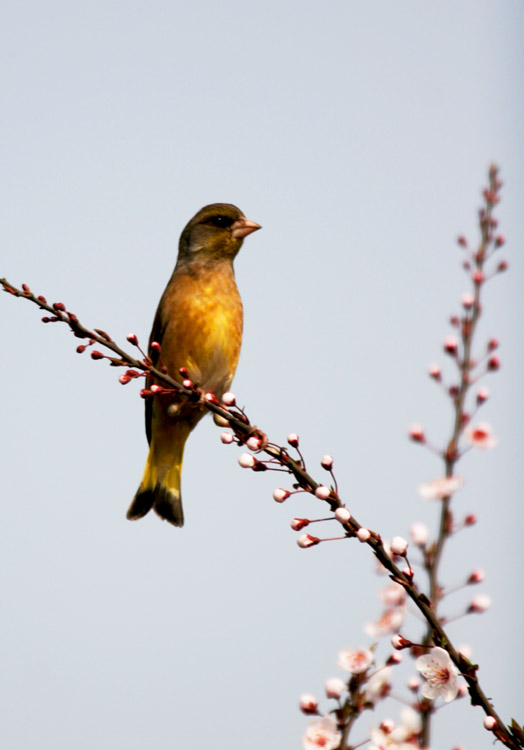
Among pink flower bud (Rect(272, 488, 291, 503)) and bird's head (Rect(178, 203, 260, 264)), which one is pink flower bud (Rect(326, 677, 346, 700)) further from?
bird's head (Rect(178, 203, 260, 264))

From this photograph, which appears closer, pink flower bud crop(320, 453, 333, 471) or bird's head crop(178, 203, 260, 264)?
pink flower bud crop(320, 453, 333, 471)

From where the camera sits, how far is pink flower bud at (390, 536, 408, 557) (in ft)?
7.86

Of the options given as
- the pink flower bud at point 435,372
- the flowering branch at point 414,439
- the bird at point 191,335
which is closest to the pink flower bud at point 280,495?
the flowering branch at point 414,439

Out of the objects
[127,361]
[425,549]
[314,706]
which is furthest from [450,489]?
[127,361]

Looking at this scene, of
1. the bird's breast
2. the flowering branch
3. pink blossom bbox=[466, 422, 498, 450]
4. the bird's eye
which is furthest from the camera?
the bird's eye

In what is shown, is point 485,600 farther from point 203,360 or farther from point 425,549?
point 203,360

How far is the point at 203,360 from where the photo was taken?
5672 millimetres

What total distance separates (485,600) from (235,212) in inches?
155

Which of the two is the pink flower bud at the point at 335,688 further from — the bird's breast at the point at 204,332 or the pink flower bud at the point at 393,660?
the bird's breast at the point at 204,332

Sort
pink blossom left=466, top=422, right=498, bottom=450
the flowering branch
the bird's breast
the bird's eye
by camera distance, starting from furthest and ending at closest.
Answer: the bird's eye → the bird's breast → pink blossom left=466, top=422, right=498, bottom=450 → the flowering branch

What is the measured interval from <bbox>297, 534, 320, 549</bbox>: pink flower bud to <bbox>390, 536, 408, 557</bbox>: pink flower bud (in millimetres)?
254

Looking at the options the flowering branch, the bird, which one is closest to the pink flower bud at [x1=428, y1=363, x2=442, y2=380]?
the flowering branch

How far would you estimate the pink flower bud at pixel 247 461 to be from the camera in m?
2.71

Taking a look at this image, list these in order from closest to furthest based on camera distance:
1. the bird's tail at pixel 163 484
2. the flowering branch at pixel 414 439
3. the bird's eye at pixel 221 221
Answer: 1. the flowering branch at pixel 414 439
2. the bird's tail at pixel 163 484
3. the bird's eye at pixel 221 221
